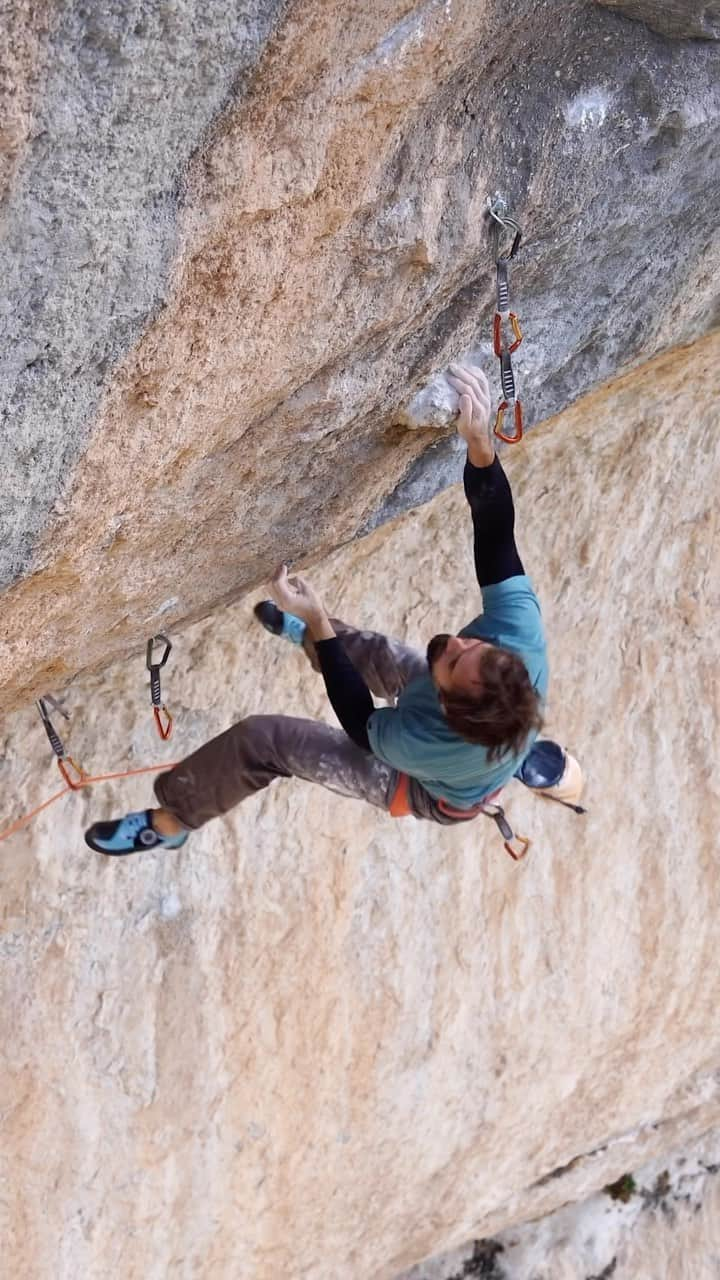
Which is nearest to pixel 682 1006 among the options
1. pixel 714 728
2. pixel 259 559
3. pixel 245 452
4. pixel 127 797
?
pixel 714 728

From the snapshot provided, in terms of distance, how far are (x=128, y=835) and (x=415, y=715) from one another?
747mm

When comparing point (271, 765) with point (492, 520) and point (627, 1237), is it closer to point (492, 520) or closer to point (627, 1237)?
point (492, 520)

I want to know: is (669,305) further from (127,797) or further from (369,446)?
(127,797)

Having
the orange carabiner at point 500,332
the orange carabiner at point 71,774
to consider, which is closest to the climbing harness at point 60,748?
the orange carabiner at point 71,774

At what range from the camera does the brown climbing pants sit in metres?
2.24

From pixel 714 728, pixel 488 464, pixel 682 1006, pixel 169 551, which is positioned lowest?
pixel 682 1006

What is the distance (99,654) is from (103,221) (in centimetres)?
109

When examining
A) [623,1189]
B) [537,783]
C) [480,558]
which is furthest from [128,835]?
[623,1189]

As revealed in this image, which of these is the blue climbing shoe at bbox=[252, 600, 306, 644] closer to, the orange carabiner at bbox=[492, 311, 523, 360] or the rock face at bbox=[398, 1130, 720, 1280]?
the orange carabiner at bbox=[492, 311, 523, 360]

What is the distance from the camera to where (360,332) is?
1886 mm

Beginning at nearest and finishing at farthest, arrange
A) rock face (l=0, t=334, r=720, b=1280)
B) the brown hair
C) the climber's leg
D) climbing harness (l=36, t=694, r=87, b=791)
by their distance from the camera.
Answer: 1. the brown hair
2. the climber's leg
3. climbing harness (l=36, t=694, r=87, b=791)
4. rock face (l=0, t=334, r=720, b=1280)

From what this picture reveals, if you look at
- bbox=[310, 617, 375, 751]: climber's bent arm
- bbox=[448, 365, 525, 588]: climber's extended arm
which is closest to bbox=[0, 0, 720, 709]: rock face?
bbox=[448, 365, 525, 588]: climber's extended arm

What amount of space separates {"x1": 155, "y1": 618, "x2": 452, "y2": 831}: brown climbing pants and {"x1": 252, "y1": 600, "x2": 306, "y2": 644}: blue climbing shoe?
5 centimetres

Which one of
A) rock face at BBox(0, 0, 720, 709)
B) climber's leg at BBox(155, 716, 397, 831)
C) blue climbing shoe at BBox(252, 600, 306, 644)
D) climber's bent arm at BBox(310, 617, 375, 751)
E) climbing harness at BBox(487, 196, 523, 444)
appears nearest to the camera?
rock face at BBox(0, 0, 720, 709)
